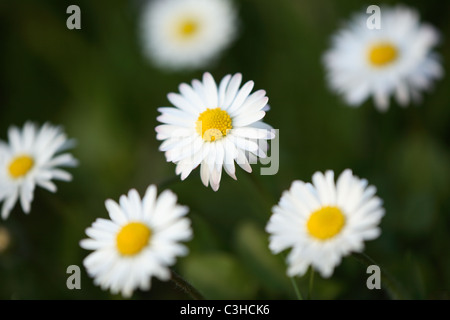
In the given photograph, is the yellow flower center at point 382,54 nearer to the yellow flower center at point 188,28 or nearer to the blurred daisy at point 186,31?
the blurred daisy at point 186,31

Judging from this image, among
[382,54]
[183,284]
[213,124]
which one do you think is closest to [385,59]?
[382,54]

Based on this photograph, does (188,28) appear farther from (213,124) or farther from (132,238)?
(132,238)

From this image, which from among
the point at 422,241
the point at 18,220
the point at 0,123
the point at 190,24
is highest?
the point at 190,24

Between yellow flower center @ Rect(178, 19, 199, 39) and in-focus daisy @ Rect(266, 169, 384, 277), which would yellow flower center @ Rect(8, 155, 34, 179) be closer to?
in-focus daisy @ Rect(266, 169, 384, 277)

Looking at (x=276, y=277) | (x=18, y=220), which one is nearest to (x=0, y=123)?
(x=18, y=220)

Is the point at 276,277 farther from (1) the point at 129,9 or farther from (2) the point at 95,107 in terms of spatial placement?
(1) the point at 129,9

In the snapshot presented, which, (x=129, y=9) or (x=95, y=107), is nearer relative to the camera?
(x=95, y=107)

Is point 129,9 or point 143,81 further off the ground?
point 129,9

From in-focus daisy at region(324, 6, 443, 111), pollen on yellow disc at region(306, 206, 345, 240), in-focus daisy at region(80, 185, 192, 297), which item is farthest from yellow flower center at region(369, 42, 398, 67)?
in-focus daisy at region(80, 185, 192, 297)
